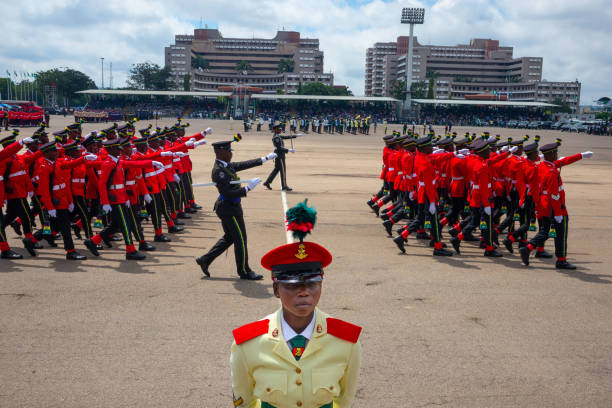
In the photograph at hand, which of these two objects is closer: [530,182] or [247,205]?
[530,182]

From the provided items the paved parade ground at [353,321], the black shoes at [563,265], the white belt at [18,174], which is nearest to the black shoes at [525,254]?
the paved parade ground at [353,321]

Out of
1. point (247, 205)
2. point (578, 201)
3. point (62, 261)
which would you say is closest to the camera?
point (62, 261)

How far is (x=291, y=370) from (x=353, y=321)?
3905 mm

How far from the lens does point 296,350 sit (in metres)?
2.49

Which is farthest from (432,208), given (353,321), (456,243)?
Answer: (353,321)

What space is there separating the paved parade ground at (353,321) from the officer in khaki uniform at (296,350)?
2.15 m

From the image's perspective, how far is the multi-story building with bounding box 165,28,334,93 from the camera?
170375 millimetres

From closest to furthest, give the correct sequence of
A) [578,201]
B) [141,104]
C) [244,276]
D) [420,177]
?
[244,276] → [420,177] → [578,201] → [141,104]

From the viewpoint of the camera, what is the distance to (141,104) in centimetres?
10175

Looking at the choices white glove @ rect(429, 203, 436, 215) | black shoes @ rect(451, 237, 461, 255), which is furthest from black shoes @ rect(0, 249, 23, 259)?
black shoes @ rect(451, 237, 461, 255)

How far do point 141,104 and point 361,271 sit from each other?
328 feet

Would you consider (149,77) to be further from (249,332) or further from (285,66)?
(249,332)

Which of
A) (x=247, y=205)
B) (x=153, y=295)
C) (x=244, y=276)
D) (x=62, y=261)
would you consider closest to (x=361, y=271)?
(x=244, y=276)

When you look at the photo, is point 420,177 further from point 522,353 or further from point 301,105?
point 301,105
